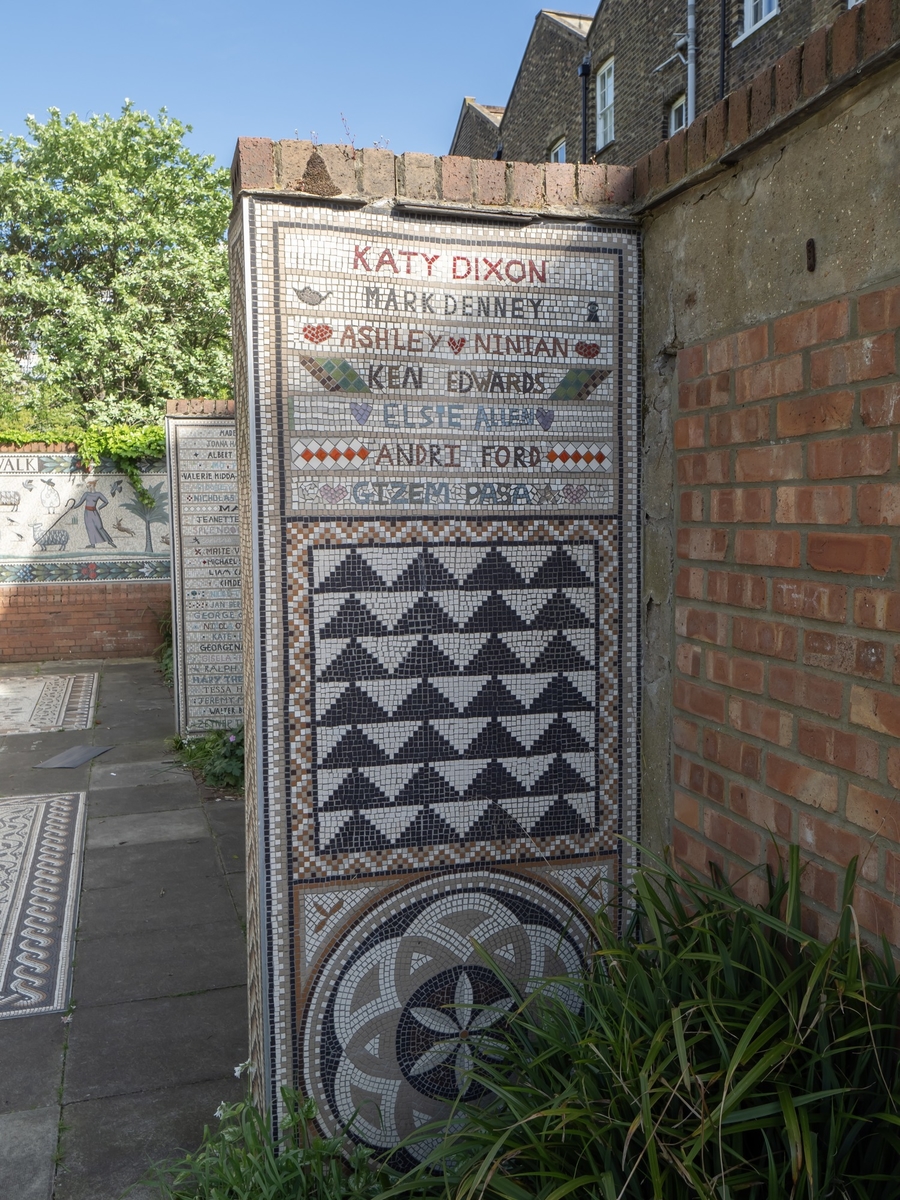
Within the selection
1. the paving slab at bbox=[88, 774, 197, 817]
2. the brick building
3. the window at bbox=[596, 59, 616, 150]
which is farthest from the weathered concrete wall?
the window at bbox=[596, 59, 616, 150]

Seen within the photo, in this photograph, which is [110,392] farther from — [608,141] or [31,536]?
[608,141]

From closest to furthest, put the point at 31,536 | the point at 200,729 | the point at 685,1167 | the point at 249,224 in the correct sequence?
the point at 685,1167 < the point at 249,224 < the point at 200,729 < the point at 31,536

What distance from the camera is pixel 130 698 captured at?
10.2 meters

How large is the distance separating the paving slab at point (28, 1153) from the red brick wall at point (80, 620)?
10.1 m

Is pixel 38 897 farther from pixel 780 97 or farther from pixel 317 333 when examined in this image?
pixel 780 97

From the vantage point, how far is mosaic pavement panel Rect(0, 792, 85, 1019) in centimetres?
388

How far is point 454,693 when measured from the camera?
2.47m

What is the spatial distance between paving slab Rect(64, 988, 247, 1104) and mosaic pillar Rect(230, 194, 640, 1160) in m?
1.06

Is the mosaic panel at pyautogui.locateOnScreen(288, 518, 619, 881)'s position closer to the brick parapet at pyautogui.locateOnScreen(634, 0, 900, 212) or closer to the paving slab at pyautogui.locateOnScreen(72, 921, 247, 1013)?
the brick parapet at pyautogui.locateOnScreen(634, 0, 900, 212)

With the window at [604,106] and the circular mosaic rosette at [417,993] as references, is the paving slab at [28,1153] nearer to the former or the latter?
the circular mosaic rosette at [417,993]

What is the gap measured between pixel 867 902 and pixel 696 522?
929 millimetres

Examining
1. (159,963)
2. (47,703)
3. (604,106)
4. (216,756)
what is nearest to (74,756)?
(216,756)

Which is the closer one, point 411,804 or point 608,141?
point 411,804

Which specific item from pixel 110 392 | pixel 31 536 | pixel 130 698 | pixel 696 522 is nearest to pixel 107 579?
pixel 31 536
